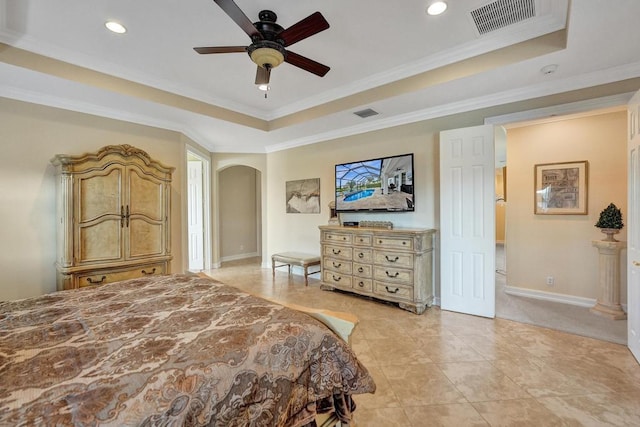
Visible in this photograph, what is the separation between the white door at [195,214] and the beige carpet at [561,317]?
18.3ft

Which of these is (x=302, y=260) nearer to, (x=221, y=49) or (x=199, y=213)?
(x=199, y=213)

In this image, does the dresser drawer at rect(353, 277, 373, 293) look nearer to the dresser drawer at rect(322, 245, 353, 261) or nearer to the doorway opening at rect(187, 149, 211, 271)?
the dresser drawer at rect(322, 245, 353, 261)

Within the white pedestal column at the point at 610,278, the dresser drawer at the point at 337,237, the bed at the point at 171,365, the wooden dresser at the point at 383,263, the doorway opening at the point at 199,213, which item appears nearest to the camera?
the bed at the point at 171,365

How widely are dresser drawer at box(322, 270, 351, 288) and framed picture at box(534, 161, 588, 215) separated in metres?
2.97

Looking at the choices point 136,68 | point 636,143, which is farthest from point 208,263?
point 636,143

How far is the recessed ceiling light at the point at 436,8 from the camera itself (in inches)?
83.8

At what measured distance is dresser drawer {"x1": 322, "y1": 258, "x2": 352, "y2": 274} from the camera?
4121mm

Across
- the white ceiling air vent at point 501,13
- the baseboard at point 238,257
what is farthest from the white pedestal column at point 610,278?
the baseboard at point 238,257

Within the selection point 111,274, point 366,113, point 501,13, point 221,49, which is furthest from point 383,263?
point 111,274

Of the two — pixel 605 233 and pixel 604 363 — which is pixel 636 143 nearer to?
pixel 605 233

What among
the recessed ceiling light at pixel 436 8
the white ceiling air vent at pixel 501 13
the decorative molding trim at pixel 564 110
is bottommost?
the decorative molding trim at pixel 564 110

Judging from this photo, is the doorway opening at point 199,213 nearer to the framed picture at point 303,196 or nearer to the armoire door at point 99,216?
the framed picture at point 303,196

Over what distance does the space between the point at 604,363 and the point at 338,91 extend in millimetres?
3873

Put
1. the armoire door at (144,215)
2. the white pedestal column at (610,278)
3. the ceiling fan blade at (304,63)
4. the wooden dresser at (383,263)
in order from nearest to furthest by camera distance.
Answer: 1. the ceiling fan blade at (304,63)
2. the armoire door at (144,215)
3. the white pedestal column at (610,278)
4. the wooden dresser at (383,263)
